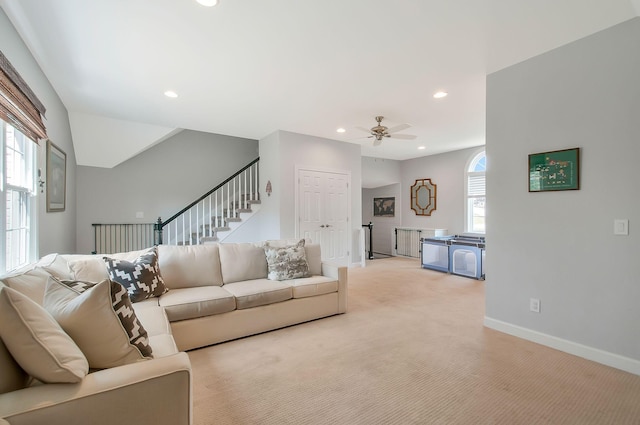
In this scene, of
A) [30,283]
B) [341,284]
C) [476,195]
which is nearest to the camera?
[30,283]

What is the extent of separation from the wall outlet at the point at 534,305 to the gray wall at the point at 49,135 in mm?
4839

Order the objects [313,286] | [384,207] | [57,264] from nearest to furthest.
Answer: [57,264], [313,286], [384,207]

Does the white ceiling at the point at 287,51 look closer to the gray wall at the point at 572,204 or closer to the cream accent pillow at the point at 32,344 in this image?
the gray wall at the point at 572,204

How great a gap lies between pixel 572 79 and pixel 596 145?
603 mm

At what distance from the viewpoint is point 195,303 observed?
255 cm

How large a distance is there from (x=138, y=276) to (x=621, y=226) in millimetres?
3884

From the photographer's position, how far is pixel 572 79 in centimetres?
251

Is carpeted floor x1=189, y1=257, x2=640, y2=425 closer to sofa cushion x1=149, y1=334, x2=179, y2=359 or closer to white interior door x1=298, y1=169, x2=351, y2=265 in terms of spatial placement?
sofa cushion x1=149, y1=334, x2=179, y2=359

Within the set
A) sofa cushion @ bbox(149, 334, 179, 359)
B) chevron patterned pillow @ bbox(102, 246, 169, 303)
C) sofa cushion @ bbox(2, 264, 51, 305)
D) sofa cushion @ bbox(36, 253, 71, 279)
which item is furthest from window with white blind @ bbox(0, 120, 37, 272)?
sofa cushion @ bbox(149, 334, 179, 359)

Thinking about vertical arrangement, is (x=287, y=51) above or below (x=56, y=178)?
above

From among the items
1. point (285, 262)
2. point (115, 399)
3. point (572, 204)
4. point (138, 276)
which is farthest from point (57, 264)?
point (572, 204)

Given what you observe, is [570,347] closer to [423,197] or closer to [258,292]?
[258,292]

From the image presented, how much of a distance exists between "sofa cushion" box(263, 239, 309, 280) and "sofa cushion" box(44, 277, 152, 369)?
191 centimetres

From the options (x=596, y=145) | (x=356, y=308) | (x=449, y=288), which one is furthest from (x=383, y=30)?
(x=449, y=288)
